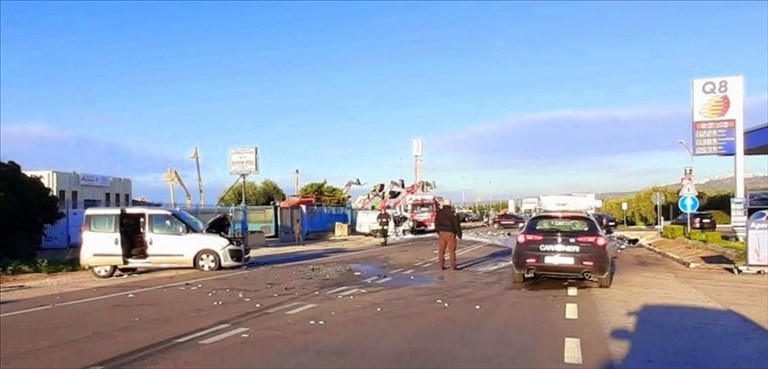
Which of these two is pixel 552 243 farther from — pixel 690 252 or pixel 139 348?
pixel 690 252

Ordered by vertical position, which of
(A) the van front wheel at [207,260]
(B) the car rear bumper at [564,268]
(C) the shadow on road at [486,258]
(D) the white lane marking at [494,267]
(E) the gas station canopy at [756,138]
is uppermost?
(E) the gas station canopy at [756,138]

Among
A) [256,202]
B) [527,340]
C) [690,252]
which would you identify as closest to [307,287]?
[527,340]

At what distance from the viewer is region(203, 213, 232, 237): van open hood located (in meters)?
22.5

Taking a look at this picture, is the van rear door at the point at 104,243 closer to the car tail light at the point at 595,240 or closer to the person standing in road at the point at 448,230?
the person standing in road at the point at 448,230

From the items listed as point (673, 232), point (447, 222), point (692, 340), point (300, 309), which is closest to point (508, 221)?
point (673, 232)

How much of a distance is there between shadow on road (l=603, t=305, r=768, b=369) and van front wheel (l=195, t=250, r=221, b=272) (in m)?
12.8

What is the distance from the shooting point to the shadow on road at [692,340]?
8.34 m

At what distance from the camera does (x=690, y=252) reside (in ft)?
86.3

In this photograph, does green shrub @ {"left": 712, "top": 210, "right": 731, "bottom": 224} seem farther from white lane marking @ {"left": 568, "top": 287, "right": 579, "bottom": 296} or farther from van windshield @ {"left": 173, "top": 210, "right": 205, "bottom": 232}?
white lane marking @ {"left": 568, "top": 287, "right": 579, "bottom": 296}

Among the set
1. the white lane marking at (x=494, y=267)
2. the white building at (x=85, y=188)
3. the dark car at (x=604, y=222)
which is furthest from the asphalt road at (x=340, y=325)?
the white building at (x=85, y=188)

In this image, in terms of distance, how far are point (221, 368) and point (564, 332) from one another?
4572 millimetres

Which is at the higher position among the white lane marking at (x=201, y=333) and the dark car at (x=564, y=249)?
the dark car at (x=564, y=249)

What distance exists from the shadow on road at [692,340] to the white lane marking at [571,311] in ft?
2.92

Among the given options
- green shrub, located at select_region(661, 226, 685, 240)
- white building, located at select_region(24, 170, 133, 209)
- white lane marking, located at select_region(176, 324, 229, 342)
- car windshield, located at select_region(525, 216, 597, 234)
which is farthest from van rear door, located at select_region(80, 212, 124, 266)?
white building, located at select_region(24, 170, 133, 209)
